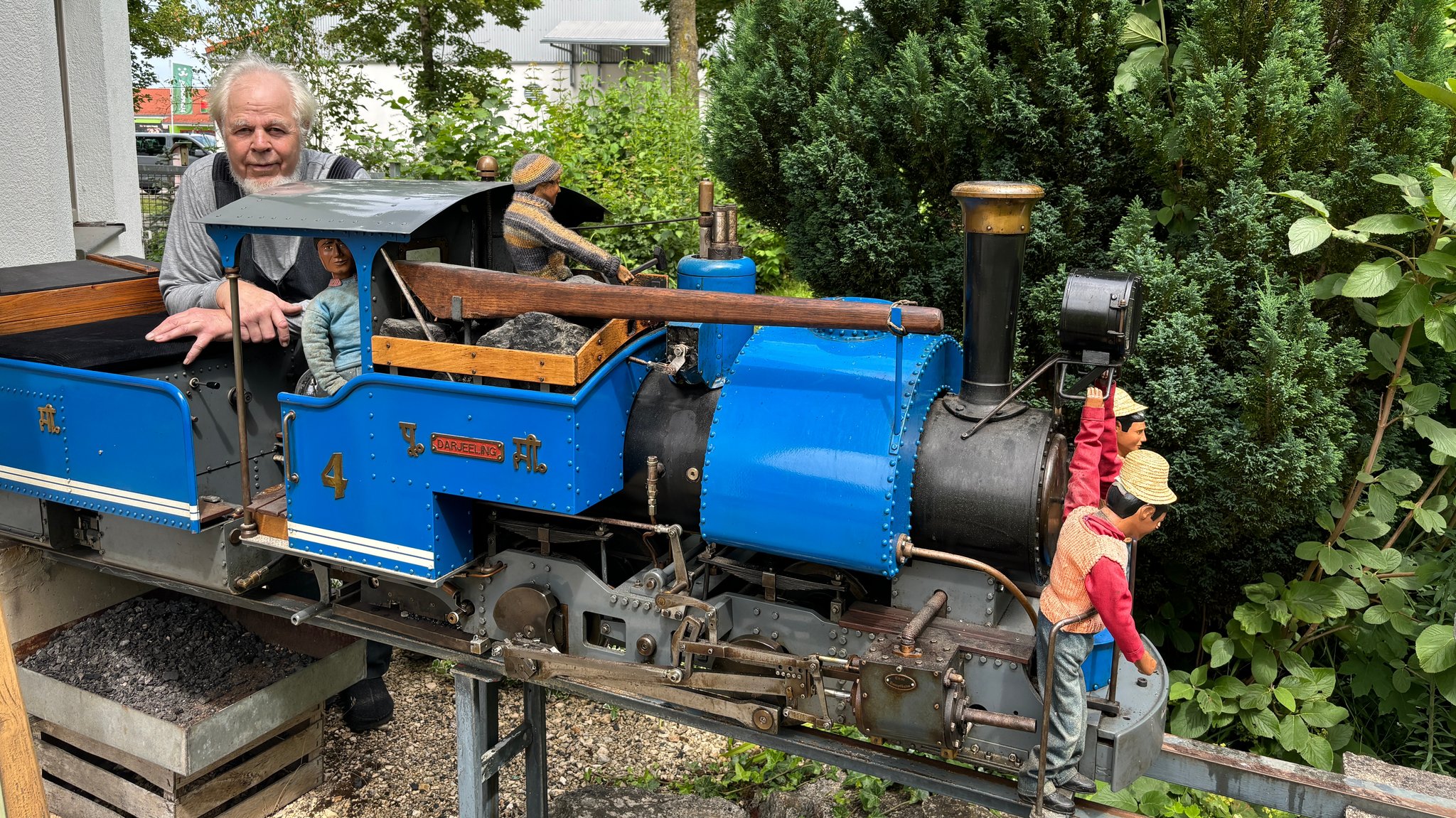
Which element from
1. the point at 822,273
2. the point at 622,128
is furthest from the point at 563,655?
the point at 622,128

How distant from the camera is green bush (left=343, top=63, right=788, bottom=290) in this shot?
9.37 metres

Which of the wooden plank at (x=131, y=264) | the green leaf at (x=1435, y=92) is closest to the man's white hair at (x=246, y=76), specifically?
the wooden plank at (x=131, y=264)

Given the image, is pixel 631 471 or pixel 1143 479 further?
pixel 631 471

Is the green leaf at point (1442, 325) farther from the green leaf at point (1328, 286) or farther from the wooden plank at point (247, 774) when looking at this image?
the wooden plank at point (247, 774)

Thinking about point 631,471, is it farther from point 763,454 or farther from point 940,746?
point 940,746

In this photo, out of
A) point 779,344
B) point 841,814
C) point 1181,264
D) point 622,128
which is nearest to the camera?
point 779,344

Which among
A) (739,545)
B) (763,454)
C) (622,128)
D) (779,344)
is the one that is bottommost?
(739,545)

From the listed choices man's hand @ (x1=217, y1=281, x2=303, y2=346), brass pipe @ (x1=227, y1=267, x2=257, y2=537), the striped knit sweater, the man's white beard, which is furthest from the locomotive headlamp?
the man's white beard

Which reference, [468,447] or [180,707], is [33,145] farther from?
[468,447]

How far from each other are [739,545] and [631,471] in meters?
0.55

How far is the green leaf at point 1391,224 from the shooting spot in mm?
4059

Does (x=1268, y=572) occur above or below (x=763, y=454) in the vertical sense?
below

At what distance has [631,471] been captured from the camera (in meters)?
Answer: 3.91

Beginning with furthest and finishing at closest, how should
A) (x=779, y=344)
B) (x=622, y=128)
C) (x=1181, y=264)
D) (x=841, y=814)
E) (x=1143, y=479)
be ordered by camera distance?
(x=622, y=128) < (x=841, y=814) < (x=1181, y=264) < (x=779, y=344) < (x=1143, y=479)
